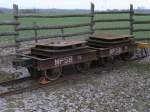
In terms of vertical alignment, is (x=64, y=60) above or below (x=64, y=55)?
below

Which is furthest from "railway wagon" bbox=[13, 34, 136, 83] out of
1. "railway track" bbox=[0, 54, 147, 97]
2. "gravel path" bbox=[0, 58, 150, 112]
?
"gravel path" bbox=[0, 58, 150, 112]

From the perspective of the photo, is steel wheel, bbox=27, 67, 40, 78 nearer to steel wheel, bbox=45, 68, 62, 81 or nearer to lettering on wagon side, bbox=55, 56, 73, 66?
steel wheel, bbox=45, 68, 62, 81

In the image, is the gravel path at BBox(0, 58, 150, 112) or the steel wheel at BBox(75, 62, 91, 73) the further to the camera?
the steel wheel at BBox(75, 62, 91, 73)

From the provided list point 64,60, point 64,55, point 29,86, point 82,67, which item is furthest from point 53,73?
point 82,67

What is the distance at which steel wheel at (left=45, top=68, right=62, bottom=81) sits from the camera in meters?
9.58

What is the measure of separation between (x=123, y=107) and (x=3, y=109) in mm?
2531

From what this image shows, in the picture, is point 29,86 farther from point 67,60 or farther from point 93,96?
point 93,96

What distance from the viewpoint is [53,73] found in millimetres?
9688

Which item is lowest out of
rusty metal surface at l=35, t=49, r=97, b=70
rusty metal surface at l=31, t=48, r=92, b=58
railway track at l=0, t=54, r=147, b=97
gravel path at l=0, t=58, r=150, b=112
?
gravel path at l=0, t=58, r=150, b=112

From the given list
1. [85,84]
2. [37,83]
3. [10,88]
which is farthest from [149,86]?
[10,88]

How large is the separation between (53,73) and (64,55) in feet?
2.01

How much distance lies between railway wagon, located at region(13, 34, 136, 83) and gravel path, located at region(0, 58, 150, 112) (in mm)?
517

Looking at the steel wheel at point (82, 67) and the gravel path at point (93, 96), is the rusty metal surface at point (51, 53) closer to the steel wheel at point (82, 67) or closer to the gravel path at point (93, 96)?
the steel wheel at point (82, 67)

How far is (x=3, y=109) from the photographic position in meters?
7.35
